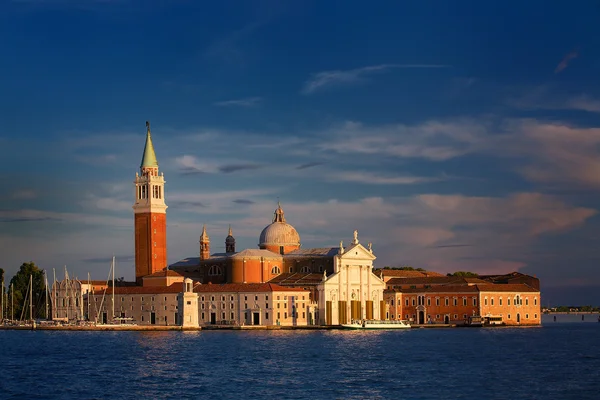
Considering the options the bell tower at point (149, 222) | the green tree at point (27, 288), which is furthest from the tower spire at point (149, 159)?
the green tree at point (27, 288)

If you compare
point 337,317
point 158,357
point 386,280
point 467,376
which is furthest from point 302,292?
point 467,376

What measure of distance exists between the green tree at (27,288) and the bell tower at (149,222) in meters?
11.6

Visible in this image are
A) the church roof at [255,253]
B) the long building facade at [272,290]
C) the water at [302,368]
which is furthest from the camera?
the church roof at [255,253]

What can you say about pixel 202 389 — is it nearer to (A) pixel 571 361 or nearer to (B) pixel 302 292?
(A) pixel 571 361

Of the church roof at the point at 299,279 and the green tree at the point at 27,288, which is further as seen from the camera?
the green tree at the point at 27,288

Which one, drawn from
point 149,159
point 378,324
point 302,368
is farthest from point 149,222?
point 302,368

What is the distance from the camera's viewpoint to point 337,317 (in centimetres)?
9412

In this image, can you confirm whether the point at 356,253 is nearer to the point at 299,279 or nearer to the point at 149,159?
the point at 299,279

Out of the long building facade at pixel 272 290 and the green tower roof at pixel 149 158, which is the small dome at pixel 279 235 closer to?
the long building facade at pixel 272 290

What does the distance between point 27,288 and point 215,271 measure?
1755 centimetres

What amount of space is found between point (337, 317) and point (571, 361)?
43.0 m

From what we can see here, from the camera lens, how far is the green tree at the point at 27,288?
106 m

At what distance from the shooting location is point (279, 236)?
4050 inches

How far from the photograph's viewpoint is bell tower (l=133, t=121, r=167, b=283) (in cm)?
9906
